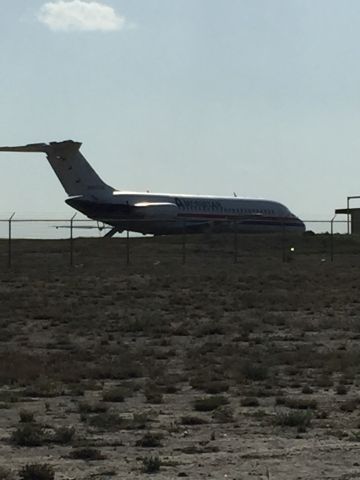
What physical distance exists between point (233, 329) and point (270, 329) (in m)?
0.84

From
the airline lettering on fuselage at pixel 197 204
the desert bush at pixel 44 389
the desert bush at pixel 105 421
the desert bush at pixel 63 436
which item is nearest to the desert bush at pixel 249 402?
the desert bush at pixel 105 421

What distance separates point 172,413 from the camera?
11742 mm

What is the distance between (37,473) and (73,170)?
5529 cm

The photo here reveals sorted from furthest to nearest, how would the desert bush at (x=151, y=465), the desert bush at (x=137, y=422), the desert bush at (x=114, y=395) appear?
the desert bush at (x=114, y=395)
the desert bush at (x=137, y=422)
the desert bush at (x=151, y=465)

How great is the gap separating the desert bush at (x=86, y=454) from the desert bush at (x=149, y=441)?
22.9 inches

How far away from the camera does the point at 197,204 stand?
213 feet

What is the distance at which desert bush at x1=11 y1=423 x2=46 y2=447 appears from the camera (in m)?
9.64

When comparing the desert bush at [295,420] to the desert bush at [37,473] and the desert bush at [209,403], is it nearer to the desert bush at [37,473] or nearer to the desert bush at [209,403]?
the desert bush at [209,403]

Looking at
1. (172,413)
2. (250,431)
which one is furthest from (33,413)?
(250,431)

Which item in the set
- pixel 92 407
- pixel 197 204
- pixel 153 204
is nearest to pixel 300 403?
pixel 92 407

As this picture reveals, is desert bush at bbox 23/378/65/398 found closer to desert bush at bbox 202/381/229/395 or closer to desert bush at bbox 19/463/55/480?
desert bush at bbox 202/381/229/395

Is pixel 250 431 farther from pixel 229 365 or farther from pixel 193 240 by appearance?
pixel 193 240

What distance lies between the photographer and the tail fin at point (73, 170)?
204 ft

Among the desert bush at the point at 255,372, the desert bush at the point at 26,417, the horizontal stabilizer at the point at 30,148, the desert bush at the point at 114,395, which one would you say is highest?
the horizontal stabilizer at the point at 30,148
